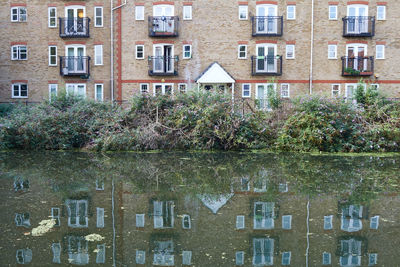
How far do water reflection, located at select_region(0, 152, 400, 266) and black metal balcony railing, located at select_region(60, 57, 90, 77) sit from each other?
61.5 ft

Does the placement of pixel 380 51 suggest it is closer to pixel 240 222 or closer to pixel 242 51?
pixel 242 51

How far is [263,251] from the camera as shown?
5.81m

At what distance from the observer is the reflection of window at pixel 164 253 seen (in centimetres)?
543

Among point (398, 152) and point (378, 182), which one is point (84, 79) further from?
point (378, 182)

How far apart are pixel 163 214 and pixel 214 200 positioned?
1.46 m

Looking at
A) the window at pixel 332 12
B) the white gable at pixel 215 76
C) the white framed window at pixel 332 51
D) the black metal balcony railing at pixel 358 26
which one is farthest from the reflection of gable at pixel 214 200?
the window at pixel 332 12

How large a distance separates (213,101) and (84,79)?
1678cm

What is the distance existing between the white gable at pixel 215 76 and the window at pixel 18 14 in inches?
542

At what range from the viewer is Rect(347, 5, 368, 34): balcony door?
1177 inches

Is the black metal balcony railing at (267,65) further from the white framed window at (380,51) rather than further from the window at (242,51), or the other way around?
the white framed window at (380,51)

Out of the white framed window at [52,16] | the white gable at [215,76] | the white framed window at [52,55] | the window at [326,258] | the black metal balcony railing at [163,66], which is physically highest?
the white framed window at [52,16]

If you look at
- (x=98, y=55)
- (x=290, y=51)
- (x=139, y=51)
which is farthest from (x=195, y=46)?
(x=98, y=55)

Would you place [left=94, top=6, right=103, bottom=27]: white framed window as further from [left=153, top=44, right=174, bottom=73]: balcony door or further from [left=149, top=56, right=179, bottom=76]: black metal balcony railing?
[left=149, top=56, right=179, bottom=76]: black metal balcony railing

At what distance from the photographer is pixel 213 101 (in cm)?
1736
